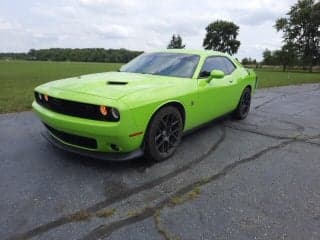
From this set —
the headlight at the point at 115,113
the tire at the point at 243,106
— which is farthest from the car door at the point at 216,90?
the headlight at the point at 115,113

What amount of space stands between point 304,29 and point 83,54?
55789mm

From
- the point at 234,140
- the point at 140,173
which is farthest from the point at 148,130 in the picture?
the point at 234,140

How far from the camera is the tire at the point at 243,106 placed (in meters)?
6.30

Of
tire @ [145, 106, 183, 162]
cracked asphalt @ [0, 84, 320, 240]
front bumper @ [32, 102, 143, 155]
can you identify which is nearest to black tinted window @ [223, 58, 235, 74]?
cracked asphalt @ [0, 84, 320, 240]

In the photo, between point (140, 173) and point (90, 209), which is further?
point (140, 173)

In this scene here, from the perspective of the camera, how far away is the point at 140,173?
3709 mm

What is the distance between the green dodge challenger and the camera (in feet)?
11.3

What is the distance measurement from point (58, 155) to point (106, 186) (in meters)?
1.12

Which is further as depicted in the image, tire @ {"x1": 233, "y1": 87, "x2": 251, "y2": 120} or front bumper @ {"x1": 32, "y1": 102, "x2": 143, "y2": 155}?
tire @ {"x1": 233, "y1": 87, "x2": 251, "y2": 120}

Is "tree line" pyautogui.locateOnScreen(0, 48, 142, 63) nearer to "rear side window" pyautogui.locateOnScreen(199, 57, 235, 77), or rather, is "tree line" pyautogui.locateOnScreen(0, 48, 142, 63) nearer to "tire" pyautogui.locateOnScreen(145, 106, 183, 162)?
"rear side window" pyautogui.locateOnScreen(199, 57, 235, 77)

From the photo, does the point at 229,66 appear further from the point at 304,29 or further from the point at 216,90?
the point at 304,29

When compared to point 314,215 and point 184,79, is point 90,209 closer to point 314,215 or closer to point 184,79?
point 314,215

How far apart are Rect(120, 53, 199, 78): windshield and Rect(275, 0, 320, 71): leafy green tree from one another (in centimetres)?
4643

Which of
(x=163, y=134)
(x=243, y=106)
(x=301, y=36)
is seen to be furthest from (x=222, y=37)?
(x=163, y=134)
